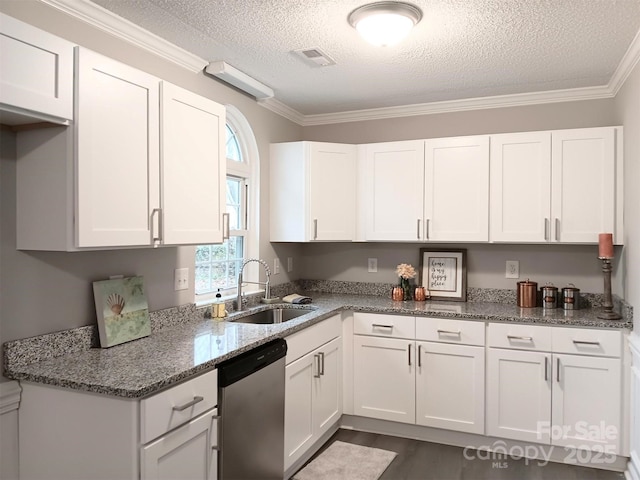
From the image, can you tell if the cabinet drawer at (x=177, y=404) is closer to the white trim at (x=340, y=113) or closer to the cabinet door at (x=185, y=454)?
the cabinet door at (x=185, y=454)

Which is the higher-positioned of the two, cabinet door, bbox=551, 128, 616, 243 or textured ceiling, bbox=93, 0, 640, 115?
textured ceiling, bbox=93, 0, 640, 115

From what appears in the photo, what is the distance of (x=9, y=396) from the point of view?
6.01 ft

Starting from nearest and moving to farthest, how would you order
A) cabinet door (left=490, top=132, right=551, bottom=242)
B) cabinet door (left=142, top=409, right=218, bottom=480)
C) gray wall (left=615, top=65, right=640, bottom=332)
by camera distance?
cabinet door (left=142, top=409, right=218, bottom=480) < gray wall (left=615, top=65, right=640, bottom=332) < cabinet door (left=490, top=132, right=551, bottom=242)

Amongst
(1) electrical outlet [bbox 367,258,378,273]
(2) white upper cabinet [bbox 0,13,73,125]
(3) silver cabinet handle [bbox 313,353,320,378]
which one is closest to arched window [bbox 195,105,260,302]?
(3) silver cabinet handle [bbox 313,353,320,378]

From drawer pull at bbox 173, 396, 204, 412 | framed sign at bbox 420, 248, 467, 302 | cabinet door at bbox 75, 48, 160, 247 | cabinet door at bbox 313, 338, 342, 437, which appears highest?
cabinet door at bbox 75, 48, 160, 247

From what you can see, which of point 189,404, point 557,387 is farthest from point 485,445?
point 189,404

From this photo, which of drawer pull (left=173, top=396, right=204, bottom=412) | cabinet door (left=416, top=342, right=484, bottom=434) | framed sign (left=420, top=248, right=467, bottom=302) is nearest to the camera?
drawer pull (left=173, top=396, right=204, bottom=412)

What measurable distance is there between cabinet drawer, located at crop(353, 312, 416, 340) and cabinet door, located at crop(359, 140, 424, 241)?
652 mm

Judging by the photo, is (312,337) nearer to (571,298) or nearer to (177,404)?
(177,404)

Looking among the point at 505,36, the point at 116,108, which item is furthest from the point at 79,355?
the point at 505,36

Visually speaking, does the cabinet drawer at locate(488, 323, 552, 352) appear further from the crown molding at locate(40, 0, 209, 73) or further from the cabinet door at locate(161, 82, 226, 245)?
the crown molding at locate(40, 0, 209, 73)

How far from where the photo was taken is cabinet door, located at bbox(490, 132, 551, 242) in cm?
325

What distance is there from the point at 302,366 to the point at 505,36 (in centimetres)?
213

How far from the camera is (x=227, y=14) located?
2291 mm
